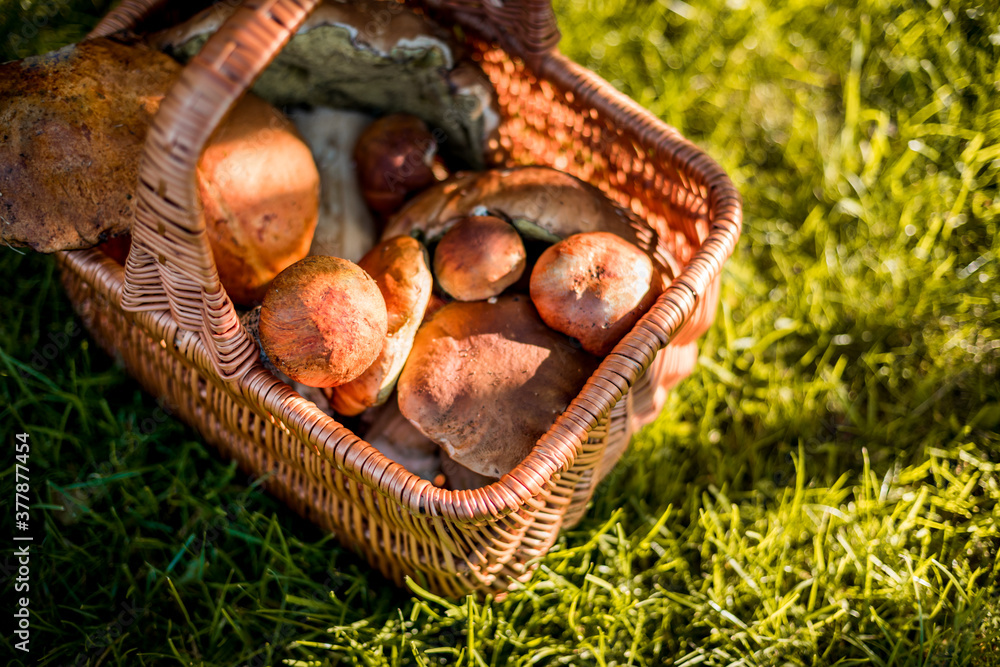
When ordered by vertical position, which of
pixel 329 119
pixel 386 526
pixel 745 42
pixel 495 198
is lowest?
pixel 386 526

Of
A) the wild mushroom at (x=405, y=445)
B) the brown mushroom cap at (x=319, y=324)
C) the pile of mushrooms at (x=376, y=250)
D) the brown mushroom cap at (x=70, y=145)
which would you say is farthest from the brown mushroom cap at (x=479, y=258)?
the brown mushroom cap at (x=70, y=145)

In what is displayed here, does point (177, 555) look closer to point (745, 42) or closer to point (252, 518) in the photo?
point (252, 518)

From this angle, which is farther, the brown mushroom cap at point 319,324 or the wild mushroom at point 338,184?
the wild mushroom at point 338,184

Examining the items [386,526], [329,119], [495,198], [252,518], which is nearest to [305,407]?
[386,526]

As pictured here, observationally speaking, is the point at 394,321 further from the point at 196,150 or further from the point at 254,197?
the point at 196,150

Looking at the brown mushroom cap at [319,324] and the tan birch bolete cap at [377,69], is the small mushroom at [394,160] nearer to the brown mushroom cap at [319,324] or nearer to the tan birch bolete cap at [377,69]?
the tan birch bolete cap at [377,69]

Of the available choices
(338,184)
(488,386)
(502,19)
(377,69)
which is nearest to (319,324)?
(488,386)

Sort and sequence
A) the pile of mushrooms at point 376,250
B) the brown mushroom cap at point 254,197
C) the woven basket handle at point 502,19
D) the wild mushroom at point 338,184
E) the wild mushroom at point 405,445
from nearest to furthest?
the pile of mushrooms at point 376,250 → the brown mushroom cap at point 254,197 → the wild mushroom at point 405,445 → the woven basket handle at point 502,19 → the wild mushroom at point 338,184

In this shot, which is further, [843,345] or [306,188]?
[843,345]
